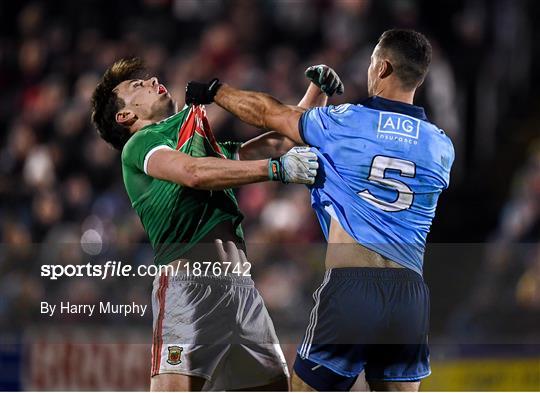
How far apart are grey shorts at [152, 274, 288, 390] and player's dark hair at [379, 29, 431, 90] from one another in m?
1.62

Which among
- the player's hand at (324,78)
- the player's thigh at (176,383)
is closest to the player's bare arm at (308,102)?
the player's hand at (324,78)

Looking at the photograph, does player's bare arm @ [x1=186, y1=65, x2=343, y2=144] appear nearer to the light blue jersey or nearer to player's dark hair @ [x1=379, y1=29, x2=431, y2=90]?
the light blue jersey

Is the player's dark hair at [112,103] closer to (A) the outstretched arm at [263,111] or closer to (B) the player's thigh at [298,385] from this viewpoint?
(A) the outstretched arm at [263,111]

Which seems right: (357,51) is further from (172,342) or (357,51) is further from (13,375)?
(172,342)

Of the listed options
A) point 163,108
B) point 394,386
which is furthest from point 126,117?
point 394,386

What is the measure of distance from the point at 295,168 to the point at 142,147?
41.4 inches

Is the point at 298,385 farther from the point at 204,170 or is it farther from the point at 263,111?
the point at 263,111

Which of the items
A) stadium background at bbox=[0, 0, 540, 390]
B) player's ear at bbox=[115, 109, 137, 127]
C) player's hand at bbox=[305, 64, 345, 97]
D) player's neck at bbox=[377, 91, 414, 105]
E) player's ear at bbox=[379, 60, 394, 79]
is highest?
stadium background at bbox=[0, 0, 540, 390]

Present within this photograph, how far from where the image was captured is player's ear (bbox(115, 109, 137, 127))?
6711 mm

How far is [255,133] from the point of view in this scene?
39.7 ft

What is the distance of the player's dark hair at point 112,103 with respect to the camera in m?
6.77

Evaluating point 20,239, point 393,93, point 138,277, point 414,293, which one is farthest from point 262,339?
point 20,239

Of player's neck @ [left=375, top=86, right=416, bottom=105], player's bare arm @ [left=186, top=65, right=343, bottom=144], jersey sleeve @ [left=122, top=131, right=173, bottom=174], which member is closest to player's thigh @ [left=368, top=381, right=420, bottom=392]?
player's bare arm @ [left=186, top=65, right=343, bottom=144]

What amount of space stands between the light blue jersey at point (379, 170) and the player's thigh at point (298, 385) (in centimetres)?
87
